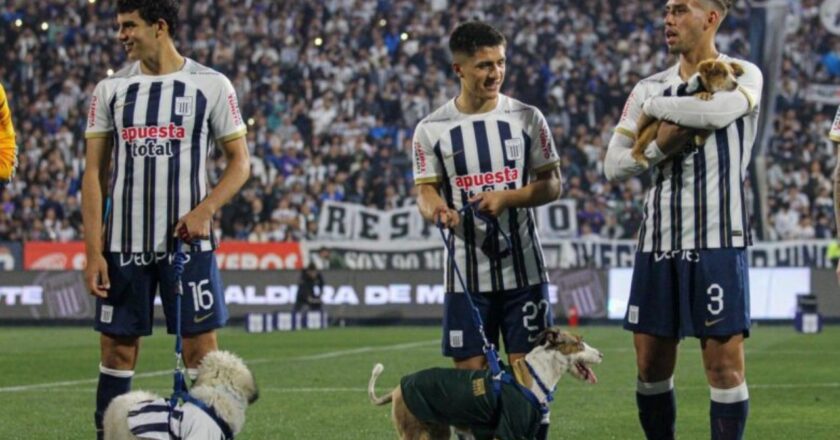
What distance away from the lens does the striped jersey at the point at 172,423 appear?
5992 mm

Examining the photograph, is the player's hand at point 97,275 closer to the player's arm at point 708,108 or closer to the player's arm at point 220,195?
the player's arm at point 220,195

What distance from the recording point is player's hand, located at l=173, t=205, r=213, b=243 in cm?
645

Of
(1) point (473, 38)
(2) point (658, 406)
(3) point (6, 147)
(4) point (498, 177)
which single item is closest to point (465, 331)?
(4) point (498, 177)

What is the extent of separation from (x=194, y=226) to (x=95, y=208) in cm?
50

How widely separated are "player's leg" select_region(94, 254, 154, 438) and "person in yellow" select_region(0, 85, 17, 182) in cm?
64

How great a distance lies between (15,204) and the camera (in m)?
28.2

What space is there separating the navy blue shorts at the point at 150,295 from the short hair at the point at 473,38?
1.48 meters

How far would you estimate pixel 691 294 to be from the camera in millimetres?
6465

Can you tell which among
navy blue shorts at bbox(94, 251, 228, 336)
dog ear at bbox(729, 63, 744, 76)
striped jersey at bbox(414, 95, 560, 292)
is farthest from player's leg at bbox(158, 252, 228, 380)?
dog ear at bbox(729, 63, 744, 76)

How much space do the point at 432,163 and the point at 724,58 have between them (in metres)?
1.45

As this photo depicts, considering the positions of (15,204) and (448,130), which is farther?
(15,204)

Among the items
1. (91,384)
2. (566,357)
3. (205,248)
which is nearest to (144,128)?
(205,248)

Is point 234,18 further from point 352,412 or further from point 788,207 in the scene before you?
point 352,412

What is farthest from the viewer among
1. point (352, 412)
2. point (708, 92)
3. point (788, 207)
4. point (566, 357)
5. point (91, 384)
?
point (788, 207)
